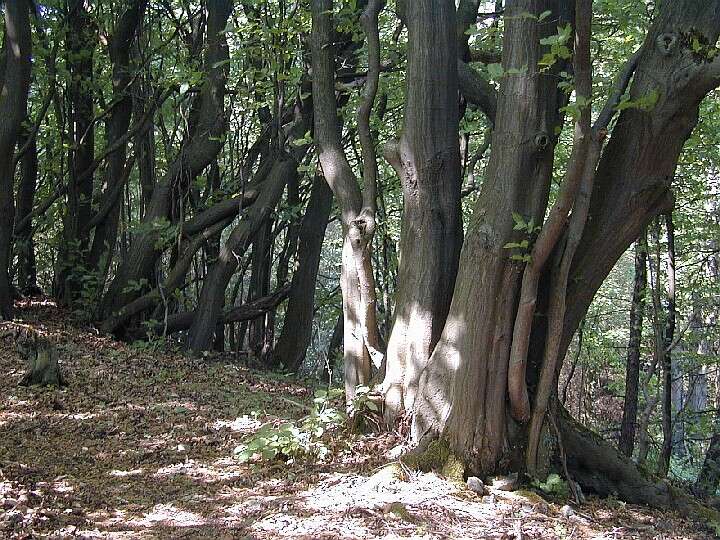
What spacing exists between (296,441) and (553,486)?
181 cm

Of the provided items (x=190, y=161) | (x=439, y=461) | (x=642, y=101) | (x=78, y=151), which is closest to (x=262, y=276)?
(x=190, y=161)

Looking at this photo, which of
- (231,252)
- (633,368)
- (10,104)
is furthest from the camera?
(231,252)

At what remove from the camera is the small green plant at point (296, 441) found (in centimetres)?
512

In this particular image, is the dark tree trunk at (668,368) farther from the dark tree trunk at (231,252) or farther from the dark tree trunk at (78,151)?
the dark tree trunk at (78,151)

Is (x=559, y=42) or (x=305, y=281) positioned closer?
(x=559, y=42)

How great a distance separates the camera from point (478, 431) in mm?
4719

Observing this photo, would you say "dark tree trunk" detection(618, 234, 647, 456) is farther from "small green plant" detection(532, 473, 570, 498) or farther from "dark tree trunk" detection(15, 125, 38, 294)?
"dark tree trunk" detection(15, 125, 38, 294)

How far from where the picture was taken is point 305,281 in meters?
11.3

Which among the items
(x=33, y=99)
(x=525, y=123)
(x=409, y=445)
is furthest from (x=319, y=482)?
(x=33, y=99)

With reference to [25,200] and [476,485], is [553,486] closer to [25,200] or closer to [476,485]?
[476,485]

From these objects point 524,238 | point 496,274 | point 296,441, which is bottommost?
point 296,441

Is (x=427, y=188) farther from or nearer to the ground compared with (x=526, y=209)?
farther from the ground

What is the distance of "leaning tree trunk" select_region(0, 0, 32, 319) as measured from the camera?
28.1ft

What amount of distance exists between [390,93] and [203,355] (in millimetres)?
4713
